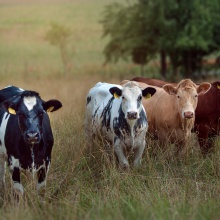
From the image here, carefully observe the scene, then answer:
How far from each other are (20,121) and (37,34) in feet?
161

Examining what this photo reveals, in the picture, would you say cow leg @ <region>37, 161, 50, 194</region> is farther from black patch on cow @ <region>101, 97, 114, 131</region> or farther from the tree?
the tree

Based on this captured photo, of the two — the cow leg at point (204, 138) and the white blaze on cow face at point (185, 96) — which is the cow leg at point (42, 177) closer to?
the white blaze on cow face at point (185, 96)

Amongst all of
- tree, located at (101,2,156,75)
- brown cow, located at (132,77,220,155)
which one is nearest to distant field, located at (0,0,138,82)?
tree, located at (101,2,156,75)

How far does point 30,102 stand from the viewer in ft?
21.3

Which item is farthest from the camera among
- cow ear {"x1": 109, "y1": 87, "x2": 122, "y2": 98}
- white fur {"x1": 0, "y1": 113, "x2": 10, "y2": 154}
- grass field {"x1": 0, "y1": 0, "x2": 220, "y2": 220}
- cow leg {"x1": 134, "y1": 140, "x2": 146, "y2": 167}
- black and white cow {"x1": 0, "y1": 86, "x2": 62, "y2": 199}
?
cow ear {"x1": 109, "y1": 87, "x2": 122, "y2": 98}

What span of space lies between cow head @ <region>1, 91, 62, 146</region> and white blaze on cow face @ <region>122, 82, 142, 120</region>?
4.68ft

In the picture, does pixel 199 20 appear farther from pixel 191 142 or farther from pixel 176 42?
pixel 191 142

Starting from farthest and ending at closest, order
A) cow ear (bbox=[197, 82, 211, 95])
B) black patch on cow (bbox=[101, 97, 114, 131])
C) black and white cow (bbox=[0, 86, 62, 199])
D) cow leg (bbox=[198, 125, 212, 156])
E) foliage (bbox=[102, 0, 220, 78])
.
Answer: foliage (bbox=[102, 0, 220, 78]), cow leg (bbox=[198, 125, 212, 156]), cow ear (bbox=[197, 82, 211, 95]), black patch on cow (bbox=[101, 97, 114, 131]), black and white cow (bbox=[0, 86, 62, 199])

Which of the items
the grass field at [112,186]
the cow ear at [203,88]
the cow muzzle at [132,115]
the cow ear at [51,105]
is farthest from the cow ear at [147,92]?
the cow ear at [51,105]

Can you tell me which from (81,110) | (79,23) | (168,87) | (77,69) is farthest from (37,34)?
(168,87)

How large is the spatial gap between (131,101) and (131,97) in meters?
0.06

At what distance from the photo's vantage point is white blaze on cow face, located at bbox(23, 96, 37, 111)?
254 inches

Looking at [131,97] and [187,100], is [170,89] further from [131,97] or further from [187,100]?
[131,97]

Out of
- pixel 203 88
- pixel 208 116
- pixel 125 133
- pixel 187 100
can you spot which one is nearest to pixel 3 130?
pixel 125 133
